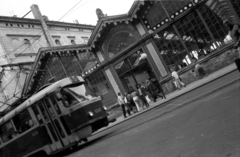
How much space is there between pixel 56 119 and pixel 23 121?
2.12m

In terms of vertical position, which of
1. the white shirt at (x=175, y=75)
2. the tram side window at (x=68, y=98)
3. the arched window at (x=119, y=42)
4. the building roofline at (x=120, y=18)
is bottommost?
the white shirt at (x=175, y=75)

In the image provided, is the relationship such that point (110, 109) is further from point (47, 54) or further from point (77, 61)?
point (47, 54)

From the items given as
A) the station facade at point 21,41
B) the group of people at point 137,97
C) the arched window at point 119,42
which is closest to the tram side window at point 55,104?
the group of people at point 137,97

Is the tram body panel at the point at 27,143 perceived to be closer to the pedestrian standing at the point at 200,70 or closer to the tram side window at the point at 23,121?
the tram side window at the point at 23,121

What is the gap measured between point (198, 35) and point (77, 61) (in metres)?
11.1

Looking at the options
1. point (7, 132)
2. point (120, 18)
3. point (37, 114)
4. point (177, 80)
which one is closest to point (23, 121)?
point (37, 114)

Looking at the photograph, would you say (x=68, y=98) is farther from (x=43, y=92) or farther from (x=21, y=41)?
(x=21, y=41)

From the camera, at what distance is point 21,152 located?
35.6 ft

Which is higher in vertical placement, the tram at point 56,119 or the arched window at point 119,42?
the arched window at point 119,42

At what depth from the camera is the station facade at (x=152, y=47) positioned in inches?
598

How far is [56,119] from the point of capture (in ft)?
31.4

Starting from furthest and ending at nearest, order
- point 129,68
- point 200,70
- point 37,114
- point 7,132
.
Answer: point 129,68 → point 200,70 → point 7,132 → point 37,114

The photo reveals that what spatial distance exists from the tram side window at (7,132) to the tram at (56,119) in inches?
2.0

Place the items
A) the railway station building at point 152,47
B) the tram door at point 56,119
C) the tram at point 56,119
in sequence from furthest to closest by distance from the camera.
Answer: the railway station building at point 152,47 → the tram door at point 56,119 → the tram at point 56,119
